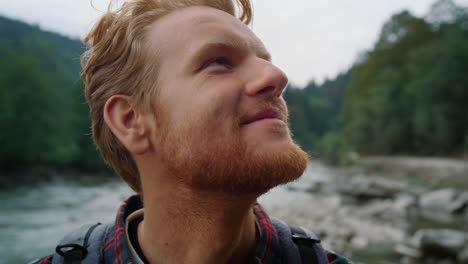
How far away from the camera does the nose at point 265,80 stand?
1302mm

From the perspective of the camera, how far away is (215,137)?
1.24 metres

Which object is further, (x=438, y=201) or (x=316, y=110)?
(x=316, y=110)

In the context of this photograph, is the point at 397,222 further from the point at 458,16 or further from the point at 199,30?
the point at 458,16

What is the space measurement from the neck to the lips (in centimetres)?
31

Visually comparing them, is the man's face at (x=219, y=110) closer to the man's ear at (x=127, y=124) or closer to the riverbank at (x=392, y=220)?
the man's ear at (x=127, y=124)

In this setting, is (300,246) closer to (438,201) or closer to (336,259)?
(336,259)

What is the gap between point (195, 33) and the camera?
1445 mm

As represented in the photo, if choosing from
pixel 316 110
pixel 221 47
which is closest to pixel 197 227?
pixel 221 47

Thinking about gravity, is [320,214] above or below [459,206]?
below

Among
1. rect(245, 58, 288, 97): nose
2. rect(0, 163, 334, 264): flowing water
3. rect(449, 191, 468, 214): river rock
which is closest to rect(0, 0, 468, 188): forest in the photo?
rect(0, 163, 334, 264): flowing water

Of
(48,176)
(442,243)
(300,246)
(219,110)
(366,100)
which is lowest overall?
(48,176)

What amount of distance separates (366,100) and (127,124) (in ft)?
140

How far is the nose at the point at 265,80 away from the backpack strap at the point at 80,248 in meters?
0.97

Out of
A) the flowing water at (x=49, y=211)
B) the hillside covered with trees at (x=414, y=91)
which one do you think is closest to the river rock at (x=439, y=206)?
the flowing water at (x=49, y=211)
